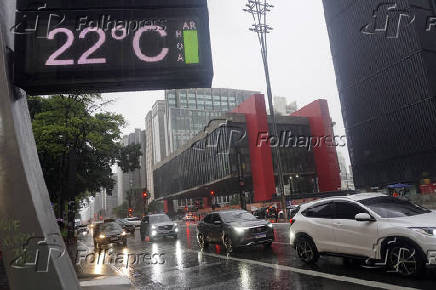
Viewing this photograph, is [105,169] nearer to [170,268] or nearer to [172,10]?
[170,268]

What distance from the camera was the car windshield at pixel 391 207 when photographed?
728 cm

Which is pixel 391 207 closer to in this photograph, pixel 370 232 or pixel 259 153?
pixel 370 232

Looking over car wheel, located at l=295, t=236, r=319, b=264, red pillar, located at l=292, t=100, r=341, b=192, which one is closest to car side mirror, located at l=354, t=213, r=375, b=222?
car wheel, located at l=295, t=236, r=319, b=264

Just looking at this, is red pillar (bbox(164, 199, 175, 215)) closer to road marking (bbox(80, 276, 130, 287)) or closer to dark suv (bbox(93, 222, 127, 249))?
dark suv (bbox(93, 222, 127, 249))

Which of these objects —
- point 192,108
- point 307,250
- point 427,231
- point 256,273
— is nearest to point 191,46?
point 427,231

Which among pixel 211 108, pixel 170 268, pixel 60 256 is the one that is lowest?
pixel 170 268

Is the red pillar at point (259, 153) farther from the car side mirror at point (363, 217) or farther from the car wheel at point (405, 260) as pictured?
the car wheel at point (405, 260)

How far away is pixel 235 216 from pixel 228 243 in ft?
3.98

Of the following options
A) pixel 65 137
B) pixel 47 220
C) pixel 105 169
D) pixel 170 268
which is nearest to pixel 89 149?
pixel 105 169

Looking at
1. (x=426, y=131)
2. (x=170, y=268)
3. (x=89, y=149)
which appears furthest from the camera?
(x=426, y=131)

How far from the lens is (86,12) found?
16.6 feet

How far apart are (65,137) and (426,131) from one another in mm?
36547

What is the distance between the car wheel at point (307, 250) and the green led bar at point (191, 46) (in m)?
5.97

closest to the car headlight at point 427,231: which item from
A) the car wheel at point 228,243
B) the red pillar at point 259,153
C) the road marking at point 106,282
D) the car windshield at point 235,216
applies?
the road marking at point 106,282
